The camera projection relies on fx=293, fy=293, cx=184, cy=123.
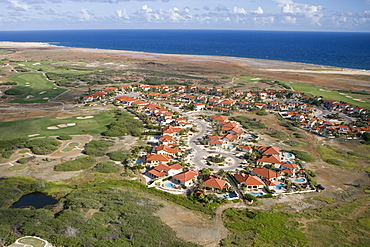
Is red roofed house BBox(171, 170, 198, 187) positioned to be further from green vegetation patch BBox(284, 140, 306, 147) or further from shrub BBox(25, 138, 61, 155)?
green vegetation patch BBox(284, 140, 306, 147)

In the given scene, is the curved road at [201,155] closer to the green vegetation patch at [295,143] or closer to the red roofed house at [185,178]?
the red roofed house at [185,178]

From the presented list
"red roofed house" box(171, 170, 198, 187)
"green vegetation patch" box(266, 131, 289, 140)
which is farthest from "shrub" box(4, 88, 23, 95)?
"green vegetation patch" box(266, 131, 289, 140)

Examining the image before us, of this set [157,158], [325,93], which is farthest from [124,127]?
[325,93]

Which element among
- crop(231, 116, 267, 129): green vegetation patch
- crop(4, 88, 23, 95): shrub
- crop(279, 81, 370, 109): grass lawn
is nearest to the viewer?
crop(231, 116, 267, 129): green vegetation patch

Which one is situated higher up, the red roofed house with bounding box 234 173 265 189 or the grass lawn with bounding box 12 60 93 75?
the red roofed house with bounding box 234 173 265 189

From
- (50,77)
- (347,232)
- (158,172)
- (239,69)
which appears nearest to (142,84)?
(50,77)

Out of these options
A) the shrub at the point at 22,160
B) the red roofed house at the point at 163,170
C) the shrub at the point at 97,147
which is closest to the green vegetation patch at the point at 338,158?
the red roofed house at the point at 163,170
